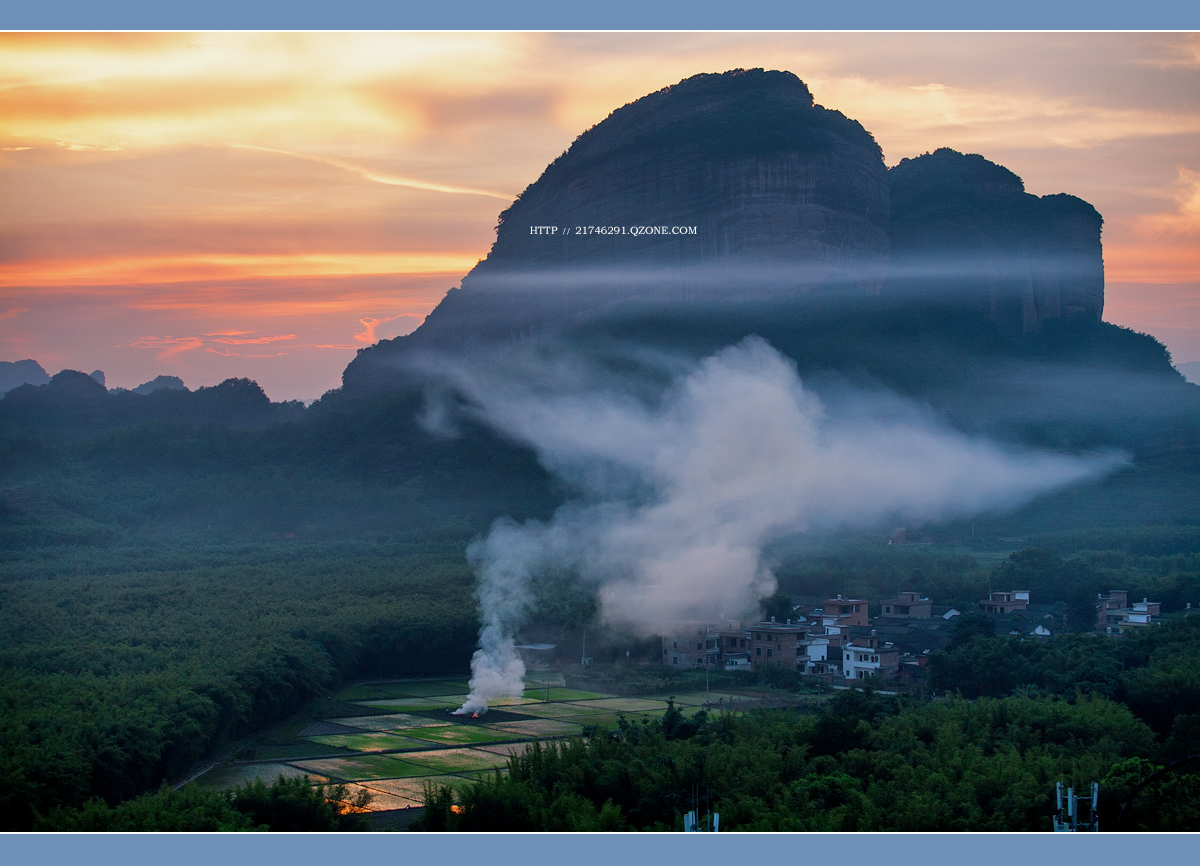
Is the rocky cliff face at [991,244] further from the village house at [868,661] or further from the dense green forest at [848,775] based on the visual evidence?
the dense green forest at [848,775]

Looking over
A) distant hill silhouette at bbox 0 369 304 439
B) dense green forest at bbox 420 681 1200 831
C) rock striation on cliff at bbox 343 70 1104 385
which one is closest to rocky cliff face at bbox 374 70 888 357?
rock striation on cliff at bbox 343 70 1104 385

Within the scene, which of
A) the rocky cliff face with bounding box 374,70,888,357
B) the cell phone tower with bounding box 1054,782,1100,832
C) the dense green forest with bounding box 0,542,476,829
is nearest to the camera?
the cell phone tower with bounding box 1054,782,1100,832

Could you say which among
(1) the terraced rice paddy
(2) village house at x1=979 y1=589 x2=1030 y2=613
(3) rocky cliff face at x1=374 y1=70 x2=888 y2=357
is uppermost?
(3) rocky cliff face at x1=374 y1=70 x2=888 y2=357

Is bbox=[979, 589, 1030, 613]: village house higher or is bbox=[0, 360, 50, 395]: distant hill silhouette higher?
bbox=[0, 360, 50, 395]: distant hill silhouette

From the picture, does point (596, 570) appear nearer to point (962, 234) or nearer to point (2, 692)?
point (2, 692)

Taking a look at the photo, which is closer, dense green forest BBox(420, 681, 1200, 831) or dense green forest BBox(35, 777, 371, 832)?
dense green forest BBox(35, 777, 371, 832)

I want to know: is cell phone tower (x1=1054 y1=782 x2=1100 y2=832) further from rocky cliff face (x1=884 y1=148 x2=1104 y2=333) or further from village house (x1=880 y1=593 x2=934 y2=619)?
rocky cliff face (x1=884 y1=148 x2=1104 y2=333)

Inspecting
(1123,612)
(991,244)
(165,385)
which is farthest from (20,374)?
(991,244)

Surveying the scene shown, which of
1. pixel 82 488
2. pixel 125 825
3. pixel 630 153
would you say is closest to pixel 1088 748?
pixel 125 825

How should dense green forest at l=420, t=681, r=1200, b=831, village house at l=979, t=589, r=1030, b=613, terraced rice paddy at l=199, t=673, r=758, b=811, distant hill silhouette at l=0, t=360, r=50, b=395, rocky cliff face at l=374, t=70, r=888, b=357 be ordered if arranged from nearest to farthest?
dense green forest at l=420, t=681, r=1200, b=831, terraced rice paddy at l=199, t=673, r=758, b=811, distant hill silhouette at l=0, t=360, r=50, b=395, rocky cliff face at l=374, t=70, r=888, b=357, village house at l=979, t=589, r=1030, b=613
